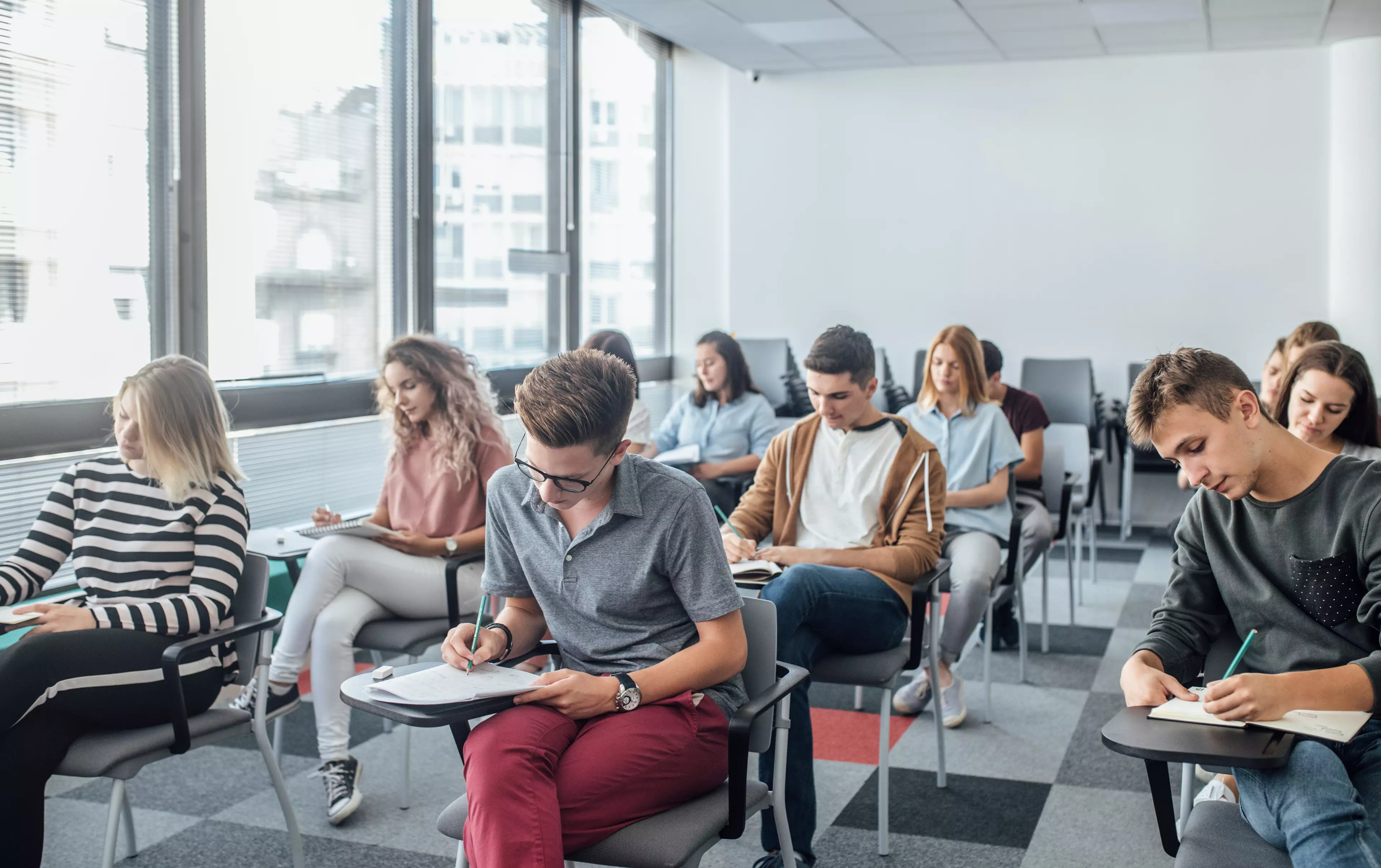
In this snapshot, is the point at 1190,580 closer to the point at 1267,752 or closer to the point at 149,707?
the point at 1267,752

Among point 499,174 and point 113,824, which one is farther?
point 499,174

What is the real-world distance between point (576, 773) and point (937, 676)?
4.73 ft

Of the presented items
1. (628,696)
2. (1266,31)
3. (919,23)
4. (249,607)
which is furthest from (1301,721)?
(1266,31)

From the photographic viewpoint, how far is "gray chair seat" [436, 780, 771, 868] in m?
1.70

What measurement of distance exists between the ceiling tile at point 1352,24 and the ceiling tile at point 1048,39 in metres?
1.15

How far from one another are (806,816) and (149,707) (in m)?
1.34

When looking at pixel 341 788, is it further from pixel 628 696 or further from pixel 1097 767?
pixel 1097 767

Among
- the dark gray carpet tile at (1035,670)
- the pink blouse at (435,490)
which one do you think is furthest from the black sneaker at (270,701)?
the dark gray carpet tile at (1035,670)

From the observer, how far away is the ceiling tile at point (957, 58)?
6.89 m

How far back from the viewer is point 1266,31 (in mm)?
6207

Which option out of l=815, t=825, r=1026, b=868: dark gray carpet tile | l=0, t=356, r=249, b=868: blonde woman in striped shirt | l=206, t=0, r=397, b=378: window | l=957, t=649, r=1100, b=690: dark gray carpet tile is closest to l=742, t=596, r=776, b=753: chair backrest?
l=815, t=825, r=1026, b=868: dark gray carpet tile

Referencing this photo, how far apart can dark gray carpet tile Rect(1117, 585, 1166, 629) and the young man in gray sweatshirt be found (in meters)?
2.88

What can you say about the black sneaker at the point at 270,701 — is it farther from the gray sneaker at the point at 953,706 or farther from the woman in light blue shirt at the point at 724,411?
the woman in light blue shirt at the point at 724,411

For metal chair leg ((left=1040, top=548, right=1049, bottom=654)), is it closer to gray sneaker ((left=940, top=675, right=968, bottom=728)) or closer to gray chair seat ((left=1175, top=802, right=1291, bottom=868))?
gray sneaker ((left=940, top=675, right=968, bottom=728))
